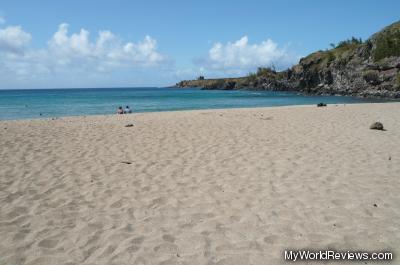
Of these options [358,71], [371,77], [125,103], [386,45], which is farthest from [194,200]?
[386,45]

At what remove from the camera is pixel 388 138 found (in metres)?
11.0

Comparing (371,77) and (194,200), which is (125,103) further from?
(194,200)

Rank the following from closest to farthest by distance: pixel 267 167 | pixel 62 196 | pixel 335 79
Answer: pixel 62 196 → pixel 267 167 → pixel 335 79

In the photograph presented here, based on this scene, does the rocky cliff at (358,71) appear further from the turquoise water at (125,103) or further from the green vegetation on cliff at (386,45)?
the turquoise water at (125,103)

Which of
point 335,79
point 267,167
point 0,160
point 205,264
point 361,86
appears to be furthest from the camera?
point 335,79

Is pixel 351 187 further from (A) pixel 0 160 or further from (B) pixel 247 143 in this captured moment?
(A) pixel 0 160

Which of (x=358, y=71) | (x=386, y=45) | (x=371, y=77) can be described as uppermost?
(x=386, y=45)

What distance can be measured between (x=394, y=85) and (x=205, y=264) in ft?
195

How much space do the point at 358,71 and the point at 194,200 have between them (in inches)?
2783

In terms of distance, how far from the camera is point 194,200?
224 inches

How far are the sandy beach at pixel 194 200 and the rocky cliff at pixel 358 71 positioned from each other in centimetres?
4862

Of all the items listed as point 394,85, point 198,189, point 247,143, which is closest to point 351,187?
point 198,189

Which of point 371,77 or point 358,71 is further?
point 358,71

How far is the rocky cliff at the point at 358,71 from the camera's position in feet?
189
